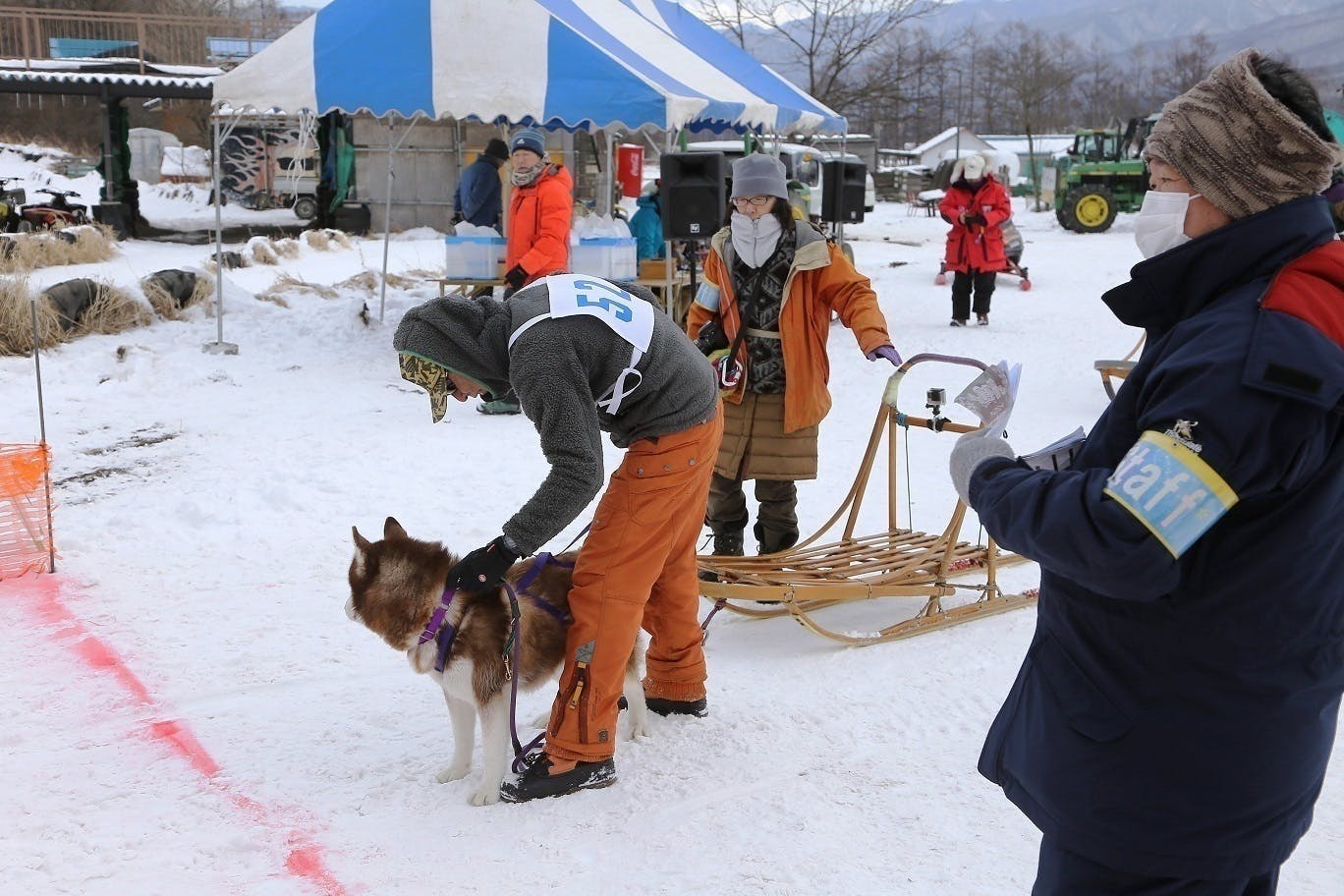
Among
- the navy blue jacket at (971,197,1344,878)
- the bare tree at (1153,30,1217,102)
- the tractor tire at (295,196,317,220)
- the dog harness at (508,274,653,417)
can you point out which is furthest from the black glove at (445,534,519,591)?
the bare tree at (1153,30,1217,102)

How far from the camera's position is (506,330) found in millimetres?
2918

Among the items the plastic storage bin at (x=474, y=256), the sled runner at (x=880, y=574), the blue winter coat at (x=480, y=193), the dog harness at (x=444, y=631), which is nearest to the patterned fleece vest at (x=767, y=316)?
the sled runner at (x=880, y=574)

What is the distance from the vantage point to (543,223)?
7840mm

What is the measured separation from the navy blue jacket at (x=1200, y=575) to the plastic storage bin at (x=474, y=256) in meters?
8.34

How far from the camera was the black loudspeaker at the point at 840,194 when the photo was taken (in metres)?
11.4

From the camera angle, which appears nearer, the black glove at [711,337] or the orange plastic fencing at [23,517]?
the black glove at [711,337]

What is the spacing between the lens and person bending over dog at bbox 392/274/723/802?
9.25ft

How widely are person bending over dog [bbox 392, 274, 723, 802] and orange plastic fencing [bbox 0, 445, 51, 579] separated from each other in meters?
2.81

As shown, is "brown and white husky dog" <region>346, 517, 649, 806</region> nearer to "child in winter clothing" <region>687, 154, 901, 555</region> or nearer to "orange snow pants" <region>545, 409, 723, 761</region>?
"orange snow pants" <region>545, 409, 723, 761</region>

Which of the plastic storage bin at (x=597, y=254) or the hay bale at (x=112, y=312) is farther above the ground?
the plastic storage bin at (x=597, y=254)

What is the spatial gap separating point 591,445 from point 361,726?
145 centimetres

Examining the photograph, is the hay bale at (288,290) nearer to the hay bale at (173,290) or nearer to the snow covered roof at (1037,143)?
the hay bale at (173,290)

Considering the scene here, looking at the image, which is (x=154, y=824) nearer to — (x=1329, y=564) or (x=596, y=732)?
(x=596, y=732)

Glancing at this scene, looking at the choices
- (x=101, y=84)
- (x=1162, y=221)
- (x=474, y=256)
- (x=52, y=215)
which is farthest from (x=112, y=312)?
(x=101, y=84)
